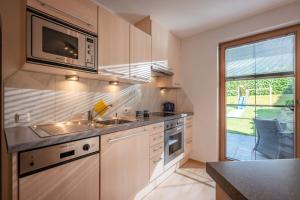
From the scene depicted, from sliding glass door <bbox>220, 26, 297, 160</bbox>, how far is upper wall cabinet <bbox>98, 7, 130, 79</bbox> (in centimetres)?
177

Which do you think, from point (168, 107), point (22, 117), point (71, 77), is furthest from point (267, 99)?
point (22, 117)

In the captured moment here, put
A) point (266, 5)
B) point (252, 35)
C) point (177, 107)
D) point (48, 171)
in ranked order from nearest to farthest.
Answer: point (48, 171), point (266, 5), point (252, 35), point (177, 107)

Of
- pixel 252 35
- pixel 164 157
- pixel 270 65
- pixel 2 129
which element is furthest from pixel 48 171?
pixel 252 35

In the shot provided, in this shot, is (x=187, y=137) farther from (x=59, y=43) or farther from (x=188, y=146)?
(x=59, y=43)

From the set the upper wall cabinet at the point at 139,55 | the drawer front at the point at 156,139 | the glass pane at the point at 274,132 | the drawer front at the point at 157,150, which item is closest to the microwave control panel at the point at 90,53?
the upper wall cabinet at the point at 139,55

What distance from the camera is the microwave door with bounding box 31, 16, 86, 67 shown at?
1194mm

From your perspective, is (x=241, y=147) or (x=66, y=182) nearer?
(x=66, y=182)

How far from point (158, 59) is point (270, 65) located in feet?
5.27

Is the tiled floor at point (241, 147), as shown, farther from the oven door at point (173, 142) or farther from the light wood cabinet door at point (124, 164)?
the light wood cabinet door at point (124, 164)

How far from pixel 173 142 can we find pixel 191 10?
1.91 meters

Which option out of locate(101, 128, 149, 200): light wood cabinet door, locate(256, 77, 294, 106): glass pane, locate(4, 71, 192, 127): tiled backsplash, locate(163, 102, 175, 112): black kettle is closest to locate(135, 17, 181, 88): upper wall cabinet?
locate(163, 102, 175, 112): black kettle

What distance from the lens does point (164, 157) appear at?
86.7 inches

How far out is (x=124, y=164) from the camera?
5.25ft

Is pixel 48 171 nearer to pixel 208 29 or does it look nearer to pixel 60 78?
pixel 60 78
